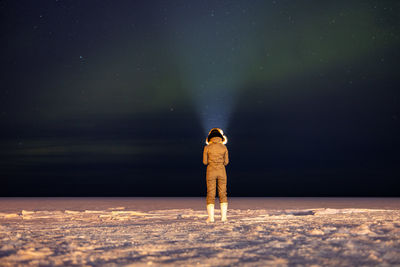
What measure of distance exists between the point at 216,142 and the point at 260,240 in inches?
158

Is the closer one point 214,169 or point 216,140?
point 214,169

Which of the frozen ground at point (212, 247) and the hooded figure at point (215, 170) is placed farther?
the hooded figure at point (215, 170)

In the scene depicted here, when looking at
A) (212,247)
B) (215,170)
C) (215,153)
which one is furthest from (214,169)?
(212,247)

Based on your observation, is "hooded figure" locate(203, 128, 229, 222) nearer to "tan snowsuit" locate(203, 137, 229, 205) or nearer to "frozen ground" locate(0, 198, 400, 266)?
"tan snowsuit" locate(203, 137, 229, 205)

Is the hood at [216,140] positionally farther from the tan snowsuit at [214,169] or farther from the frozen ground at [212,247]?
the frozen ground at [212,247]

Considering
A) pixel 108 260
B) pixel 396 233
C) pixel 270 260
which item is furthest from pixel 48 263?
pixel 396 233

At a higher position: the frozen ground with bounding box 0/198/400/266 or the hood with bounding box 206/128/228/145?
the hood with bounding box 206/128/228/145

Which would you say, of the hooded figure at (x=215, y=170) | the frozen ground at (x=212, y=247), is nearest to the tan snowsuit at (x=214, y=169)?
the hooded figure at (x=215, y=170)

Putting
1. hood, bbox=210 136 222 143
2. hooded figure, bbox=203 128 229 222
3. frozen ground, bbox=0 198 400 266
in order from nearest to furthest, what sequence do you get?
1. frozen ground, bbox=0 198 400 266
2. hooded figure, bbox=203 128 229 222
3. hood, bbox=210 136 222 143

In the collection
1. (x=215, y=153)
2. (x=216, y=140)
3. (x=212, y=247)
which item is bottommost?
(x=212, y=247)

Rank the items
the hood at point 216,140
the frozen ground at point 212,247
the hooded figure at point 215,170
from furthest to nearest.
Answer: the hood at point 216,140, the hooded figure at point 215,170, the frozen ground at point 212,247

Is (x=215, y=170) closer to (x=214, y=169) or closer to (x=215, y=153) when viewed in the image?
(x=214, y=169)

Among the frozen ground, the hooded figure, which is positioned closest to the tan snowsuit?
the hooded figure

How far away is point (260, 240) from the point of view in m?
6.69
